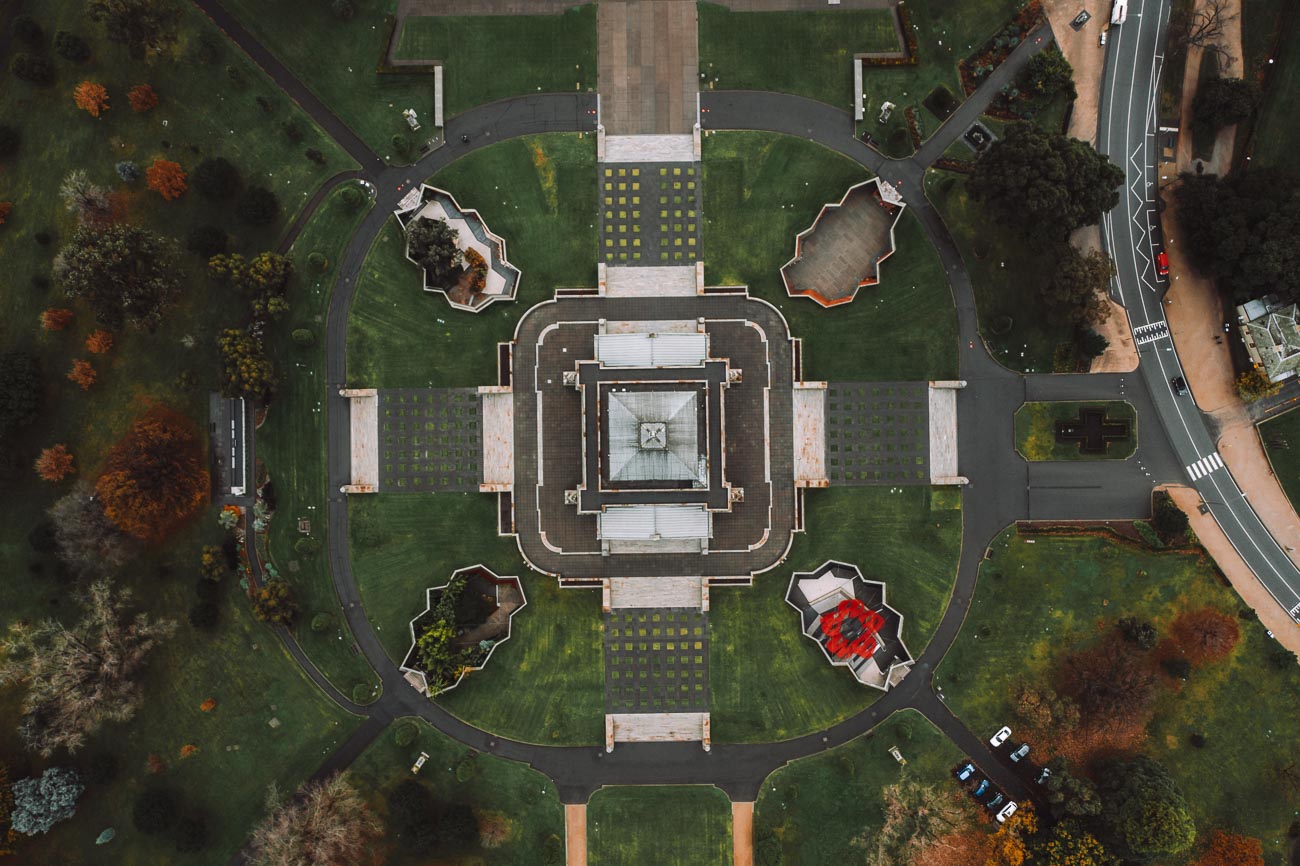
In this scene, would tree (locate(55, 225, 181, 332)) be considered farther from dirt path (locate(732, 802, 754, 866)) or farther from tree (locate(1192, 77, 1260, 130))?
tree (locate(1192, 77, 1260, 130))

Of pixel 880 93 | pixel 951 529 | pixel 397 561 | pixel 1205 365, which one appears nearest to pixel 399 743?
pixel 397 561

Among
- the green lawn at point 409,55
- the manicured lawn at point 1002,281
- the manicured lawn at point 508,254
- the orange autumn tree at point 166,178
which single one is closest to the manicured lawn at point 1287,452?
the manicured lawn at point 1002,281

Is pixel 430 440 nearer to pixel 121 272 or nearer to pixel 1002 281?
pixel 121 272

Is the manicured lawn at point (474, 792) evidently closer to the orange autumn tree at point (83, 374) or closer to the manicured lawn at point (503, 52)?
the orange autumn tree at point (83, 374)

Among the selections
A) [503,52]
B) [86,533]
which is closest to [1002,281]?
[503,52]

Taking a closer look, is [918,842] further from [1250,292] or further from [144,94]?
[144,94]

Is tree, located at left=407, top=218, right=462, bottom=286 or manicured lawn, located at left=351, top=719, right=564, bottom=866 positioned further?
manicured lawn, located at left=351, top=719, right=564, bottom=866

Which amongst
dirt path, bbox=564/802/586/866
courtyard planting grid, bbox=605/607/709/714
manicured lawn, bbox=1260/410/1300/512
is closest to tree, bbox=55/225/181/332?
courtyard planting grid, bbox=605/607/709/714
